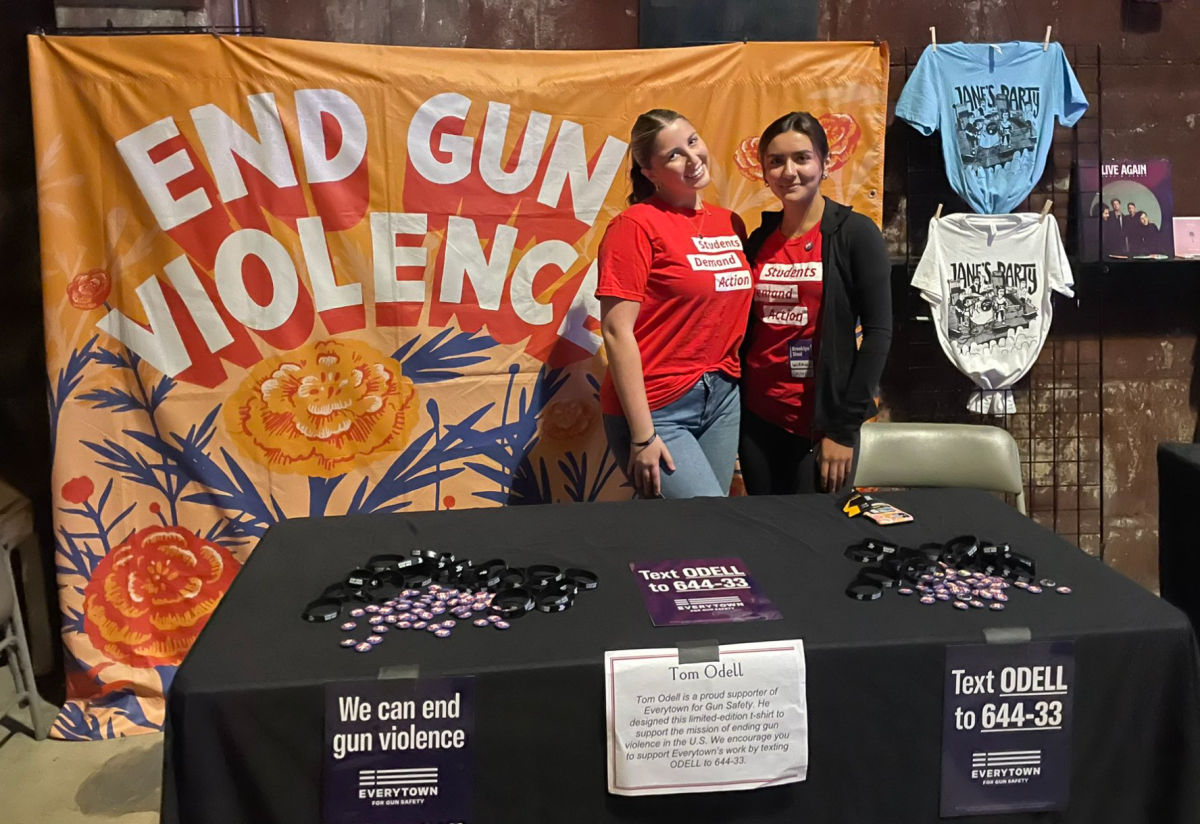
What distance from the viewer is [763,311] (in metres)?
2.16

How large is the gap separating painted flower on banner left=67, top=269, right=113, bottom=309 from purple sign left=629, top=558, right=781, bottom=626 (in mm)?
1881

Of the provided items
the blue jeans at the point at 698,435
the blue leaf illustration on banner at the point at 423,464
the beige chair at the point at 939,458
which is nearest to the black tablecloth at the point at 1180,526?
the beige chair at the point at 939,458

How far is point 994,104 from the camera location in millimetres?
2871

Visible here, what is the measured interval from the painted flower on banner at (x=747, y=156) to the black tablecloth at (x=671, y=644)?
169 centimetres

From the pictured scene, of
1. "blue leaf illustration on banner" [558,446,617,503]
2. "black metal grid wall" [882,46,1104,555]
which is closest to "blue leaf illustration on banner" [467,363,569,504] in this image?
"blue leaf illustration on banner" [558,446,617,503]

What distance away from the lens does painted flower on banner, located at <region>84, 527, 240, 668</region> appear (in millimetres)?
2664

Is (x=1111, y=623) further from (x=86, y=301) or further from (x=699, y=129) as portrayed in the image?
(x=86, y=301)

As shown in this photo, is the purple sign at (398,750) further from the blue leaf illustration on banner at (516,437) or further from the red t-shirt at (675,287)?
the blue leaf illustration on banner at (516,437)

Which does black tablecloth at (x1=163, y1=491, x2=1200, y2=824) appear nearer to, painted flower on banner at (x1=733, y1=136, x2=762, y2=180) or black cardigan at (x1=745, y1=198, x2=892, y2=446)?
black cardigan at (x1=745, y1=198, x2=892, y2=446)

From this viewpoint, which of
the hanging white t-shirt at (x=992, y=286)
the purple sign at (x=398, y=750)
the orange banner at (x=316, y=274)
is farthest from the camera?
the hanging white t-shirt at (x=992, y=286)

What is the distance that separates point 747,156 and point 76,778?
8.00 feet

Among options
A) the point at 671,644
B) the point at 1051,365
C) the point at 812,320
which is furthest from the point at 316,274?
the point at 1051,365

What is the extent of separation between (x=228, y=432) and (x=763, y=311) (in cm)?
153

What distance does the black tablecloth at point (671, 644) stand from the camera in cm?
112
